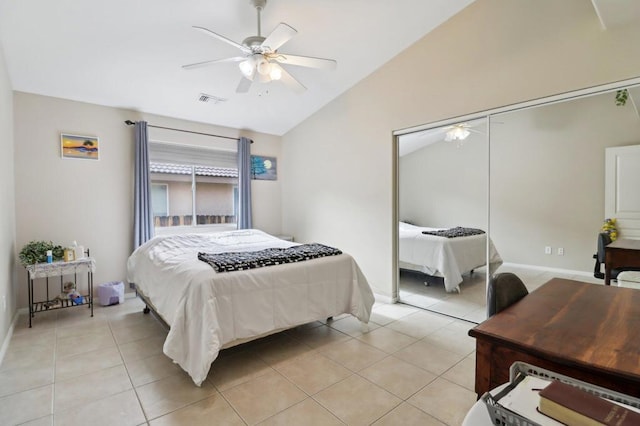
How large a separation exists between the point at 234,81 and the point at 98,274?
3.00m

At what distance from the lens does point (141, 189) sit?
164 inches

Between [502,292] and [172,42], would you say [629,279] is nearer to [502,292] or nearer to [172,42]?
[502,292]

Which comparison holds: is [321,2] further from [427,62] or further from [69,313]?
[69,313]

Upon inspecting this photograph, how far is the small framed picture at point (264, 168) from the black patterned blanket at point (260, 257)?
8.59 feet

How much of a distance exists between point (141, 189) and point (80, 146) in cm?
83

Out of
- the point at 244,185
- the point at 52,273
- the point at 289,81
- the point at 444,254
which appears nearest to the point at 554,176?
the point at 444,254

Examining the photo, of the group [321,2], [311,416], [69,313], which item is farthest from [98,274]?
[321,2]

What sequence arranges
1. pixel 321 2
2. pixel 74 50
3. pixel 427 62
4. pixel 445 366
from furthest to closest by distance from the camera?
1. pixel 427 62
2. pixel 74 50
3. pixel 321 2
4. pixel 445 366

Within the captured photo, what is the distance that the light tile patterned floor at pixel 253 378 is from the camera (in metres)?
1.89

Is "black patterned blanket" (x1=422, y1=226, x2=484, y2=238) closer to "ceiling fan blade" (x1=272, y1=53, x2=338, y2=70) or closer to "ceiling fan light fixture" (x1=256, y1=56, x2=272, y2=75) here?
"ceiling fan blade" (x1=272, y1=53, x2=338, y2=70)

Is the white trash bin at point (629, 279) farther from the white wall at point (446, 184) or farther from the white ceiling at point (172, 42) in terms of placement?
the white ceiling at point (172, 42)

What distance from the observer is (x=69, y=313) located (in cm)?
362

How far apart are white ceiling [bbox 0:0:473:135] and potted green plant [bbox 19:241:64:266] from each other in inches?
68.4

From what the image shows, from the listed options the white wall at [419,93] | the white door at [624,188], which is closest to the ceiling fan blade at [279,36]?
the white wall at [419,93]
